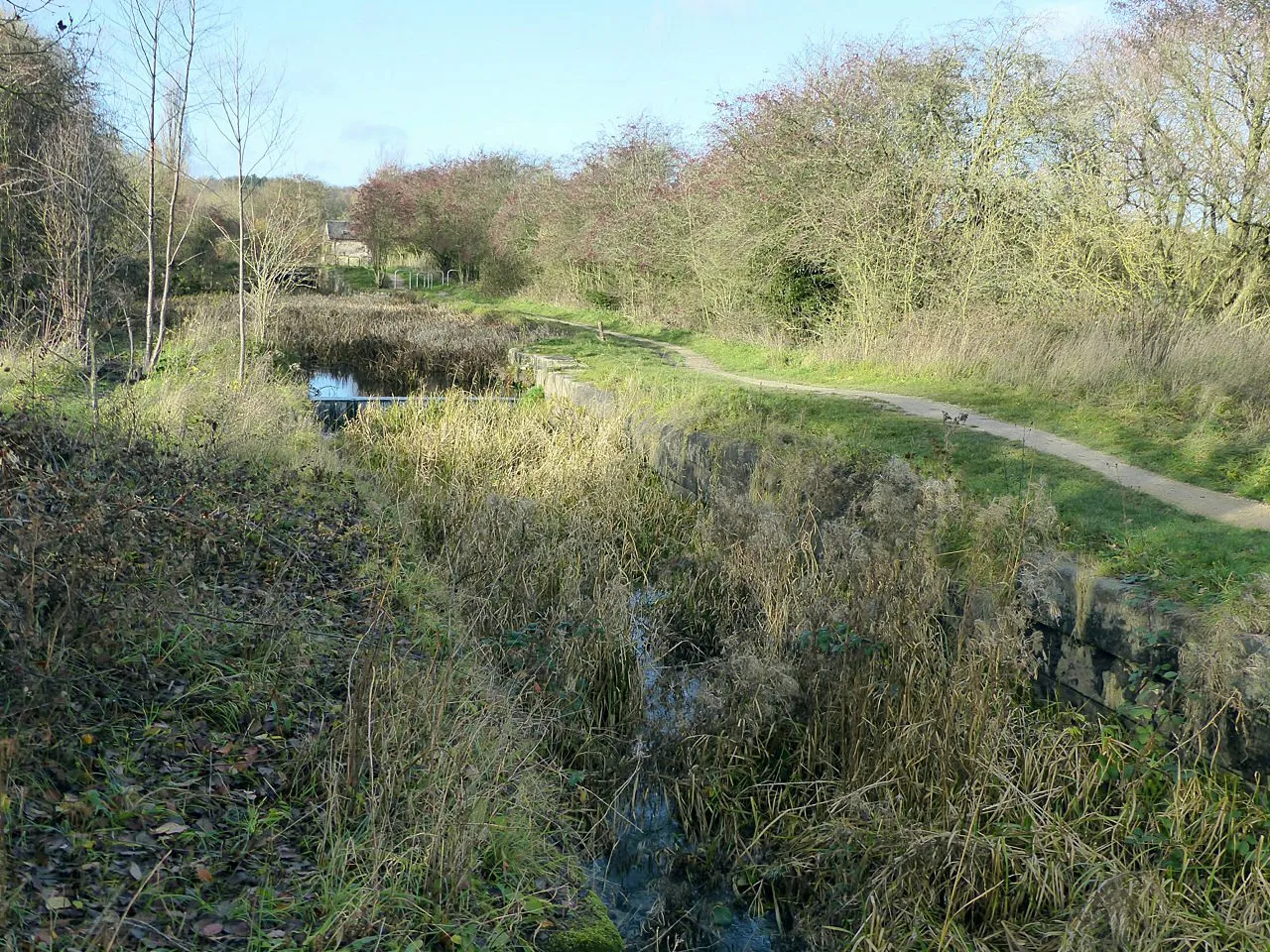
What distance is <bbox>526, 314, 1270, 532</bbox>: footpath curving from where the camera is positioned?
17.2ft

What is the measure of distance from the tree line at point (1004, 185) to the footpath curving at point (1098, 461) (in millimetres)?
3511

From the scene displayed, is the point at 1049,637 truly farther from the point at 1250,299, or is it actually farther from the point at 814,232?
the point at 814,232

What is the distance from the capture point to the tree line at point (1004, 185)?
10.6m

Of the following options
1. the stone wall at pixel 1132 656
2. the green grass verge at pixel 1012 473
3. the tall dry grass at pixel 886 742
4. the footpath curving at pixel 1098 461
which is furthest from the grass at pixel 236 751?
the footpath curving at pixel 1098 461

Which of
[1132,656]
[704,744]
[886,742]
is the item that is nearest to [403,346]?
[704,744]

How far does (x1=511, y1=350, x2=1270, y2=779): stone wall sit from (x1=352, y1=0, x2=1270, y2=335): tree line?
794 cm

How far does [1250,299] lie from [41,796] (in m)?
12.0

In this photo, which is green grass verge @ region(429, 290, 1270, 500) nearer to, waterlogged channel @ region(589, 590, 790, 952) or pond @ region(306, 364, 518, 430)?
Result: waterlogged channel @ region(589, 590, 790, 952)

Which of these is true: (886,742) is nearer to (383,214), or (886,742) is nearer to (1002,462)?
(1002,462)

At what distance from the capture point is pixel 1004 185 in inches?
490

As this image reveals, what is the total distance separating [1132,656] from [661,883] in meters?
2.22

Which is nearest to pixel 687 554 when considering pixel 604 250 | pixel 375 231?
pixel 604 250

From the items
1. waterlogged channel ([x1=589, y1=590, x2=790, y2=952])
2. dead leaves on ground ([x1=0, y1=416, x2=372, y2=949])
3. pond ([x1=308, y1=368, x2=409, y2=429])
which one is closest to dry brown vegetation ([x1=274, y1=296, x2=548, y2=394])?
pond ([x1=308, y1=368, x2=409, y2=429])

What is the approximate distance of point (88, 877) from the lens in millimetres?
2672
